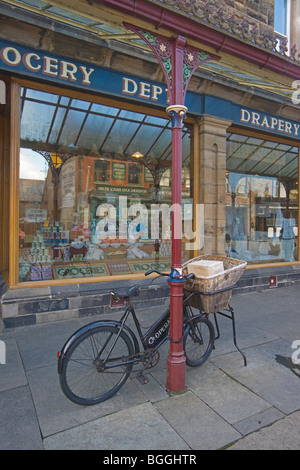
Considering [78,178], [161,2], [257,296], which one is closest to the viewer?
[161,2]

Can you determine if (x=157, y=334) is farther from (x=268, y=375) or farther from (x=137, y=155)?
(x=137, y=155)

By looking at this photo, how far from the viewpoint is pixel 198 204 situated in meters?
6.76

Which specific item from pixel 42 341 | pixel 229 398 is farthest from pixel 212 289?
pixel 42 341

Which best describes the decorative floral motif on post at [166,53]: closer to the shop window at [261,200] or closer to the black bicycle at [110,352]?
the black bicycle at [110,352]

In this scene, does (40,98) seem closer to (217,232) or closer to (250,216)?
(217,232)

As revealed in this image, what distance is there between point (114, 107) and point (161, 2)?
3.21 meters

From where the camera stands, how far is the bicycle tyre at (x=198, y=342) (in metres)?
3.43

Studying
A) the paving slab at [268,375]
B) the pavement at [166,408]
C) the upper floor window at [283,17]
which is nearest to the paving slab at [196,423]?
the pavement at [166,408]

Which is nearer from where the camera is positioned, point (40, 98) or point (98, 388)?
point (98, 388)

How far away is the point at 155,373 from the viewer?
3373 mm

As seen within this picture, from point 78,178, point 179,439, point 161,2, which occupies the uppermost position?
point 161,2

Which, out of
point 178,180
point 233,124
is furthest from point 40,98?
point 233,124

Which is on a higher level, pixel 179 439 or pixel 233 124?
pixel 233 124

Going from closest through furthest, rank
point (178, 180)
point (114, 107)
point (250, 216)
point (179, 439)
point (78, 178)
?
1. point (179, 439)
2. point (178, 180)
3. point (114, 107)
4. point (78, 178)
5. point (250, 216)
